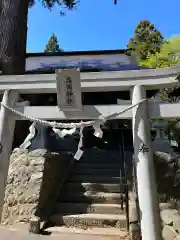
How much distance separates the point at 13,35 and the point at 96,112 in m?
4.19

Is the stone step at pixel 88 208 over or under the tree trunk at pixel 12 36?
under

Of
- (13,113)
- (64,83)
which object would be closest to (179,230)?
(64,83)

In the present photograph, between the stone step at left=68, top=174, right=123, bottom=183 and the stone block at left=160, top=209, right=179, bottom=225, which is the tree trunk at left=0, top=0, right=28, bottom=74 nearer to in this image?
the stone step at left=68, top=174, right=123, bottom=183

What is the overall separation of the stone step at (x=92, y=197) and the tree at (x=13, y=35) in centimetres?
377

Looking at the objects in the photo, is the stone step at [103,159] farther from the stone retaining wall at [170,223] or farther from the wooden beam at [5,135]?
the wooden beam at [5,135]

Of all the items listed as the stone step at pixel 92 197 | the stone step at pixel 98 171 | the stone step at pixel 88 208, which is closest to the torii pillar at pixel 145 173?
the stone step at pixel 88 208

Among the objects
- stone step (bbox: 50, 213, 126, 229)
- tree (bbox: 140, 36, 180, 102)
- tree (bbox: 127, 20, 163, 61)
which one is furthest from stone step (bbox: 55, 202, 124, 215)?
tree (bbox: 127, 20, 163, 61)

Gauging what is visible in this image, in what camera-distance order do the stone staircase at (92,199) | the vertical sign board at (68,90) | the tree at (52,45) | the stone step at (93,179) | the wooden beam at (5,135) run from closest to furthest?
1. the vertical sign board at (68,90)
2. the wooden beam at (5,135)
3. the stone staircase at (92,199)
4. the stone step at (93,179)
5. the tree at (52,45)

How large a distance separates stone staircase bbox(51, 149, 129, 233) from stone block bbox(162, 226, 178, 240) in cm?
102

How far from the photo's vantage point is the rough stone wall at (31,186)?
244 inches

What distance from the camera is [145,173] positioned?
3.83m

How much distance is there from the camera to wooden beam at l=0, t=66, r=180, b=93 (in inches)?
162

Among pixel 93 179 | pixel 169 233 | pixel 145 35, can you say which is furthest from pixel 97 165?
pixel 145 35

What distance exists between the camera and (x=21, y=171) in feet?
22.6
